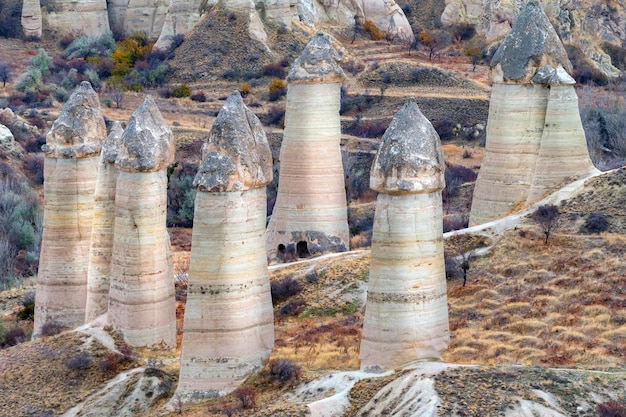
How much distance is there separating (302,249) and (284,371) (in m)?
8.30

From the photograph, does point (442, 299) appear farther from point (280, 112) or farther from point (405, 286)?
point (280, 112)

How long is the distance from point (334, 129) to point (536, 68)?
171 inches

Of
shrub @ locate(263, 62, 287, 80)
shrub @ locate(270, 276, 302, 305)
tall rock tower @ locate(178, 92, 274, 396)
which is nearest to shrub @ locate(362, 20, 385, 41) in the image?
shrub @ locate(263, 62, 287, 80)

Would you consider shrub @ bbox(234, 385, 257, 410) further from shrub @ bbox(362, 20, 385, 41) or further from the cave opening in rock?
shrub @ bbox(362, 20, 385, 41)

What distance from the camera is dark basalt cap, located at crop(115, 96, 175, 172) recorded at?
71.9ft

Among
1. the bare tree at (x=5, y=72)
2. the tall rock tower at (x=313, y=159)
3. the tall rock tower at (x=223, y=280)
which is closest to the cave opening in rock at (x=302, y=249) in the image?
the tall rock tower at (x=313, y=159)

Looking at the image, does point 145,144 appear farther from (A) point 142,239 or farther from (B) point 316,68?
(B) point 316,68

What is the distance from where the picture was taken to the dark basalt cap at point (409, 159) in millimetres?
18797

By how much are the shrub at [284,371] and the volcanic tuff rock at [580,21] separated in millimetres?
46134

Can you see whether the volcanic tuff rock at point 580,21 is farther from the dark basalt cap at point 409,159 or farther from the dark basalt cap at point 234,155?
the dark basalt cap at point 409,159

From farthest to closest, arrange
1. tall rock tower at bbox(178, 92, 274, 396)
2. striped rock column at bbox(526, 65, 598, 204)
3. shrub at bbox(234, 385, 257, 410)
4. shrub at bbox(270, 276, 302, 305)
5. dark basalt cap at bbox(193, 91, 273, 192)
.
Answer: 1. striped rock column at bbox(526, 65, 598, 204)
2. shrub at bbox(270, 276, 302, 305)
3. dark basalt cap at bbox(193, 91, 273, 192)
4. tall rock tower at bbox(178, 92, 274, 396)
5. shrub at bbox(234, 385, 257, 410)

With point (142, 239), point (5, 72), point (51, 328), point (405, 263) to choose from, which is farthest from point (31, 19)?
point (405, 263)

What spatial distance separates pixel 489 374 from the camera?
17766mm

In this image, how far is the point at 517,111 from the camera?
86.2 feet
